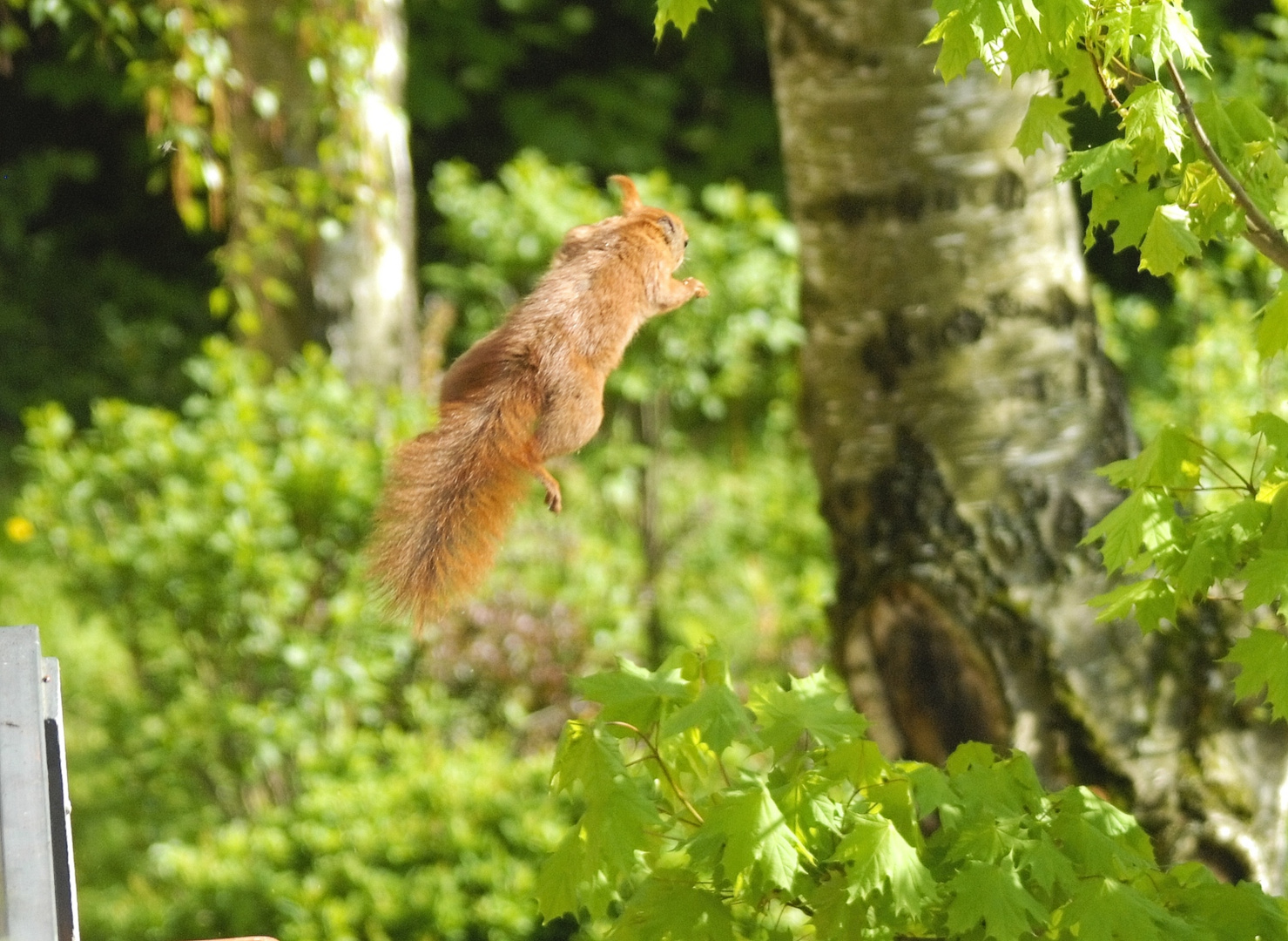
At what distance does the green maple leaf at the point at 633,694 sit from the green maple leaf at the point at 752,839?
0.17m

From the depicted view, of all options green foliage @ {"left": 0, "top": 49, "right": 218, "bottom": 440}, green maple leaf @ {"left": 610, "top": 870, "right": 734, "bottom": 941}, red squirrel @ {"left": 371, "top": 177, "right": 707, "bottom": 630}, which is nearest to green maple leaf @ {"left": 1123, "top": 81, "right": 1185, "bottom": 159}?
red squirrel @ {"left": 371, "top": 177, "right": 707, "bottom": 630}

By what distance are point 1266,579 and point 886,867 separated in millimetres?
503

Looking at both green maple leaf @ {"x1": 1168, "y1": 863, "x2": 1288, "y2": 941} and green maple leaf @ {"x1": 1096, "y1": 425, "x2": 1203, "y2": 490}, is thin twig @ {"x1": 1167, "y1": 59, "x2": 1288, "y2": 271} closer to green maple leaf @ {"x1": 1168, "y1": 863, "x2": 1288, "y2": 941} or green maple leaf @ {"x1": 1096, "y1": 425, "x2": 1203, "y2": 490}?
green maple leaf @ {"x1": 1096, "y1": 425, "x2": 1203, "y2": 490}

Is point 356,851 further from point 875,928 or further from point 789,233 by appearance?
point 789,233

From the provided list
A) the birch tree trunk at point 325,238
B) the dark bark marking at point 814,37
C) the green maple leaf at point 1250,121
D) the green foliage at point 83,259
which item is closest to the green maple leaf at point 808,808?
the green maple leaf at point 1250,121

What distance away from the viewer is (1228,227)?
1.58 meters

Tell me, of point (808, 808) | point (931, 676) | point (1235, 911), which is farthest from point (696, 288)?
point (931, 676)

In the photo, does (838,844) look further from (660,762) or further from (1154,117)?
(1154,117)

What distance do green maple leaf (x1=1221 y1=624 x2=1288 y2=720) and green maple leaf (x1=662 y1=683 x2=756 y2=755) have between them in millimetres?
547

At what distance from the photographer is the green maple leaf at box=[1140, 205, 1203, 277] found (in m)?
1.49

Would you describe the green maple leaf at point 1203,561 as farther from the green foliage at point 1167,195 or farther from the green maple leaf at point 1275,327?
the green maple leaf at point 1275,327

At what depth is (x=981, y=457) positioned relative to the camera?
8.00ft

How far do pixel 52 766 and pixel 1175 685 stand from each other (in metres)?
1.80

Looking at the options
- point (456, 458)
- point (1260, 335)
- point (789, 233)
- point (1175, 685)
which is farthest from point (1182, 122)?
point (789, 233)
